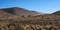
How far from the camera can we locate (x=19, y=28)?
2072 centimetres

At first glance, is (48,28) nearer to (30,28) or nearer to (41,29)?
(41,29)

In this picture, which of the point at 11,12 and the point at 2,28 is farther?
the point at 11,12

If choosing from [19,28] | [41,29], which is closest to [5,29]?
[19,28]

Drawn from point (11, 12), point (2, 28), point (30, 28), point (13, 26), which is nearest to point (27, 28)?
point (30, 28)

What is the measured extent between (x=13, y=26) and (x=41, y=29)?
369 cm

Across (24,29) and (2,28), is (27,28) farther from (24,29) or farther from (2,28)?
(2,28)

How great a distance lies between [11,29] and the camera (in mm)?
21375

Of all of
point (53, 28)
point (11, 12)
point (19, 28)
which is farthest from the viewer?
point (11, 12)

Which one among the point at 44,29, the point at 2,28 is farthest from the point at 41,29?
the point at 2,28

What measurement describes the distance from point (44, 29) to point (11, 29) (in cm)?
433

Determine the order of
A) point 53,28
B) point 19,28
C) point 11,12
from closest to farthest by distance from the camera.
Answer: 1. point 19,28
2. point 53,28
3. point 11,12

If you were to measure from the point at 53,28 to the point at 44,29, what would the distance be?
1.18 meters

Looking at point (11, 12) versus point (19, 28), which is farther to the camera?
point (11, 12)

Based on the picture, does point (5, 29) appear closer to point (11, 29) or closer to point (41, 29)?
point (11, 29)
